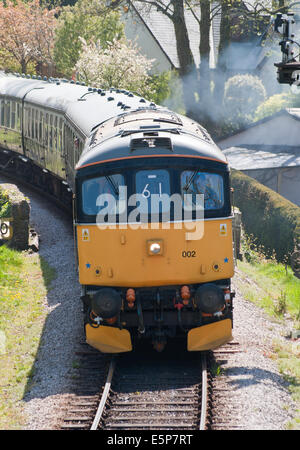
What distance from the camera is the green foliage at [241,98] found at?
43.6 meters

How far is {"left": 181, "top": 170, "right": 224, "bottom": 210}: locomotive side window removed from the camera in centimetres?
968

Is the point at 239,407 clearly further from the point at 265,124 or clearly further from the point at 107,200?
the point at 265,124

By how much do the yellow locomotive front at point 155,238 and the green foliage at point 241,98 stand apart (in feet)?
112

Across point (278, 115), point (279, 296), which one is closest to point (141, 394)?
point (279, 296)

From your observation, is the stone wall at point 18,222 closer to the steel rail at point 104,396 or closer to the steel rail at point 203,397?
the steel rail at point 104,396

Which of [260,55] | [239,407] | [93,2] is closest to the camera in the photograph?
[239,407]

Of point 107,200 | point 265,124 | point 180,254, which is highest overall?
point 107,200

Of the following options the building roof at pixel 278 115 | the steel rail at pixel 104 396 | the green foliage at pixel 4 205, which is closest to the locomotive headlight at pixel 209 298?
the steel rail at pixel 104 396

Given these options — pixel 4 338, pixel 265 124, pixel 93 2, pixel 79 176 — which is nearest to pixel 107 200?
pixel 79 176

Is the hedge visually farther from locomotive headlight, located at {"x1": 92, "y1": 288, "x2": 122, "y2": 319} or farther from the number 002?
locomotive headlight, located at {"x1": 92, "y1": 288, "x2": 122, "y2": 319}

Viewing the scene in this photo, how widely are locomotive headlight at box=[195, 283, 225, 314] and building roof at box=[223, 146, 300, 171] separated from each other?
16.6m

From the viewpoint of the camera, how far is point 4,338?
11.3m

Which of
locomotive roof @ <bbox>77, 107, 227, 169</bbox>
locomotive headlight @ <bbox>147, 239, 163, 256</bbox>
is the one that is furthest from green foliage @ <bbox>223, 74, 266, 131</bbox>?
locomotive headlight @ <bbox>147, 239, 163, 256</bbox>

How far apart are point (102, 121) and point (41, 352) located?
14.4 ft
